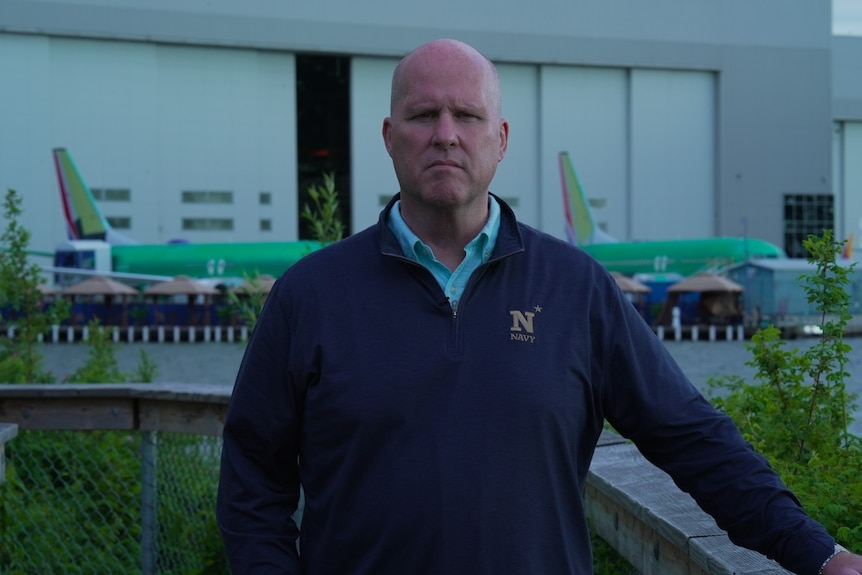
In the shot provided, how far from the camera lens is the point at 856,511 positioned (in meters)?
2.39

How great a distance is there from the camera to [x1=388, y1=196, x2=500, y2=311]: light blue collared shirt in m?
2.01

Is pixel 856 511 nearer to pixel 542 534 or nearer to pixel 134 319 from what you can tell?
pixel 542 534

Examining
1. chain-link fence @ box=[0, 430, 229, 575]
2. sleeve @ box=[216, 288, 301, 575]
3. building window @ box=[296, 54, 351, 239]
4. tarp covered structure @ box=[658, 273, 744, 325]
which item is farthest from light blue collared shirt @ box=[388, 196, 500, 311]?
building window @ box=[296, 54, 351, 239]

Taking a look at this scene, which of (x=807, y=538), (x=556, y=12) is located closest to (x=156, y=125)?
(x=556, y=12)

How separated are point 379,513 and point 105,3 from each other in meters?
45.7

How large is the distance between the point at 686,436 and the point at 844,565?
0.38 m

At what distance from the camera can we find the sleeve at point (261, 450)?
201 cm

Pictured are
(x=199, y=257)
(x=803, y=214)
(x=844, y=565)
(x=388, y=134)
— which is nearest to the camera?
(x=844, y=565)

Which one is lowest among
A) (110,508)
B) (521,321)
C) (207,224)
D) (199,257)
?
(110,508)

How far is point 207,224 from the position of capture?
155ft

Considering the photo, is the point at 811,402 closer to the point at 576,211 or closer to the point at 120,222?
the point at 120,222

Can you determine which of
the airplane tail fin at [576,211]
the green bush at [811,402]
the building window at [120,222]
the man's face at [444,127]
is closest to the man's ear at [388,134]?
the man's face at [444,127]

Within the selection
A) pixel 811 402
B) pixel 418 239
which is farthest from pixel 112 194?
pixel 418 239

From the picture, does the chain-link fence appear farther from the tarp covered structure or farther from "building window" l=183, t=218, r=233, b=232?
"building window" l=183, t=218, r=233, b=232
